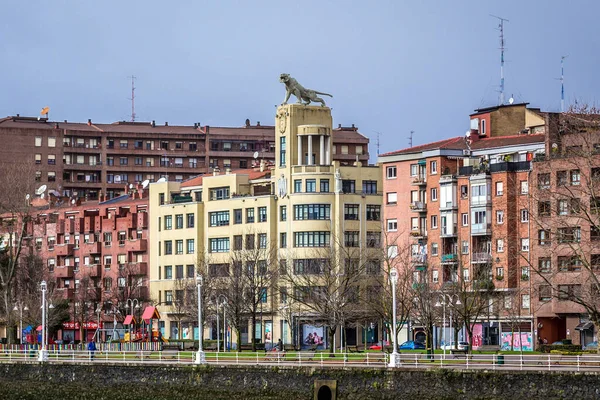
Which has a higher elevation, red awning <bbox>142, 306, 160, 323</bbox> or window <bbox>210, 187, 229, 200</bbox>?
window <bbox>210, 187, 229, 200</bbox>

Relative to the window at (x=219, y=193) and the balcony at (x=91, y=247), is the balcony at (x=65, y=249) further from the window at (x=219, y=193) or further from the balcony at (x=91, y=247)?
the window at (x=219, y=193)

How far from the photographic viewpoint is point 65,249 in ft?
596

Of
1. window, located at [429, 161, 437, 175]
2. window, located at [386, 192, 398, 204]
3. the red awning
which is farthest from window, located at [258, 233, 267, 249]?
window, located at [429, 161, 437, 175]

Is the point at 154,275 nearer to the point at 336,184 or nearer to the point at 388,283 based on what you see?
the point at 336,184

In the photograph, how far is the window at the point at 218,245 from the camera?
15475 centimetres

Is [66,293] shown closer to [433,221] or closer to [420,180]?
[420,180]

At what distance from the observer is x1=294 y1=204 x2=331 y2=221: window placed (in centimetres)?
14825

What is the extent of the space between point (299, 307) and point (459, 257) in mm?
15626

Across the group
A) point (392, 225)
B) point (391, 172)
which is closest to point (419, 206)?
point (392, 225)

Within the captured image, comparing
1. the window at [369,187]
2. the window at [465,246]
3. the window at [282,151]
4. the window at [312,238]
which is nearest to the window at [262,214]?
the window at [282,151]

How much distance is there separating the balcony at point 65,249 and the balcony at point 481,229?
61.6 metres

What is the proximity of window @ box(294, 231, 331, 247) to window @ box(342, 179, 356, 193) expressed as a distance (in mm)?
4667

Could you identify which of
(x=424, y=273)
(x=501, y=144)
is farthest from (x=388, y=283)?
(x=501, y=144)

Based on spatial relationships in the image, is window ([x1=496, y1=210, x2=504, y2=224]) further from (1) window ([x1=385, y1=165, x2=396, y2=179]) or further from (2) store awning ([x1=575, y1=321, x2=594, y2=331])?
(1) window ([x1=385, y1=165, x2=396, y2=179])
